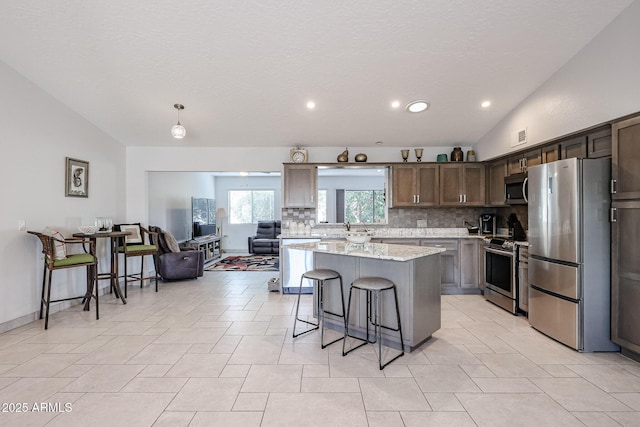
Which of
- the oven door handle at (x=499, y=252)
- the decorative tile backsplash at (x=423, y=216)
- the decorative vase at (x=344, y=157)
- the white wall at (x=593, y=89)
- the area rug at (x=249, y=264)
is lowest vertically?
the area rug at (x=249, y=264)

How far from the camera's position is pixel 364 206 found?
21.6 feet

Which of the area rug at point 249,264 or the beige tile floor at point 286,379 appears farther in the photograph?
the area rug at point 249,264

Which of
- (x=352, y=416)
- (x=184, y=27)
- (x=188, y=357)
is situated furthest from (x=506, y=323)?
(x=184, y=27)

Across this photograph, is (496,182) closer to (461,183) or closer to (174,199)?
(461,183)

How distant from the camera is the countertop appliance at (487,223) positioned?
5.01 m

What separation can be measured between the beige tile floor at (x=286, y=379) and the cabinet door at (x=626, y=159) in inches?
56.3

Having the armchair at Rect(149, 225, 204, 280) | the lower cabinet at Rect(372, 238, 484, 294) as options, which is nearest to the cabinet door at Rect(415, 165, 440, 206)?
the lower cabinet at Rect(372, 238, 484, 294)

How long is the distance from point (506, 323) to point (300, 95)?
3593mm

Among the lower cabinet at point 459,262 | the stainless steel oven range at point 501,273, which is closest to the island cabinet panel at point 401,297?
the stainless steel oven range at point 501,273

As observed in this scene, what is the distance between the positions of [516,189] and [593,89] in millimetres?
1484

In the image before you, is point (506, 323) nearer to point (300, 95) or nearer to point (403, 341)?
point (403, 341)

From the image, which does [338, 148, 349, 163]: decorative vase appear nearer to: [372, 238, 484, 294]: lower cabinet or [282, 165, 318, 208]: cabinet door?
[282, 165, 318, 208]: cabinet door

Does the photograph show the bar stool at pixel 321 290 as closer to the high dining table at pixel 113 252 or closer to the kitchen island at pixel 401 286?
the kitchen island at pixel 401 286

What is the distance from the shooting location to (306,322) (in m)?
3.41
